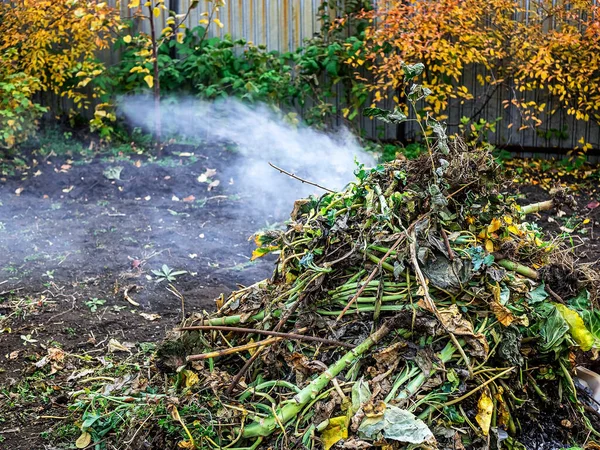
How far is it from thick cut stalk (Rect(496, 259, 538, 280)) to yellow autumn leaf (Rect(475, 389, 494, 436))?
2.28ft

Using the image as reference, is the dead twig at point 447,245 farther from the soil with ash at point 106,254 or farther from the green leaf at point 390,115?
the soil with ash at point 106,254

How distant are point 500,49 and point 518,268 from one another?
509cm

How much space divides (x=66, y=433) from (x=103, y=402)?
223mm

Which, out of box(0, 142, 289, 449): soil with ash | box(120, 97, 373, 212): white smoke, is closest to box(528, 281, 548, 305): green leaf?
box(0, 142, 289, 449): soil with ash

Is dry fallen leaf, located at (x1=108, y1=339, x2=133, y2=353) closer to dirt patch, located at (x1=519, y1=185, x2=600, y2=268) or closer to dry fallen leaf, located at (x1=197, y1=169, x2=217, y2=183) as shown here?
dry fallen leaf, located at (x1=197, y1=169, x2=217, y2=183)

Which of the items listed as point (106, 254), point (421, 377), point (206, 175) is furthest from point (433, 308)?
point (206, 175)

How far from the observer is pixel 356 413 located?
2801 mm

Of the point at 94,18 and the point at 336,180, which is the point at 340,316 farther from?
the point at 94,18

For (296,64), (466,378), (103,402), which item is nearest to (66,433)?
(103,402)

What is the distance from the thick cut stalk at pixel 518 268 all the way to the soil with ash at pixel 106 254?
0.58m

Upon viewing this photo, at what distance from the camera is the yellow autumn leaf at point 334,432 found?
2805 mm

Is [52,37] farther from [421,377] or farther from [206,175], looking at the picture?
[421,377]

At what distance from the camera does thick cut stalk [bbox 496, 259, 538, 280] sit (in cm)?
344

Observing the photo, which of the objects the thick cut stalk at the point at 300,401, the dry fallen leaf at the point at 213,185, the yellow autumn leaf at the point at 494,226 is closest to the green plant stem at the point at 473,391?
the thick cut stalk at the point at 300,401
